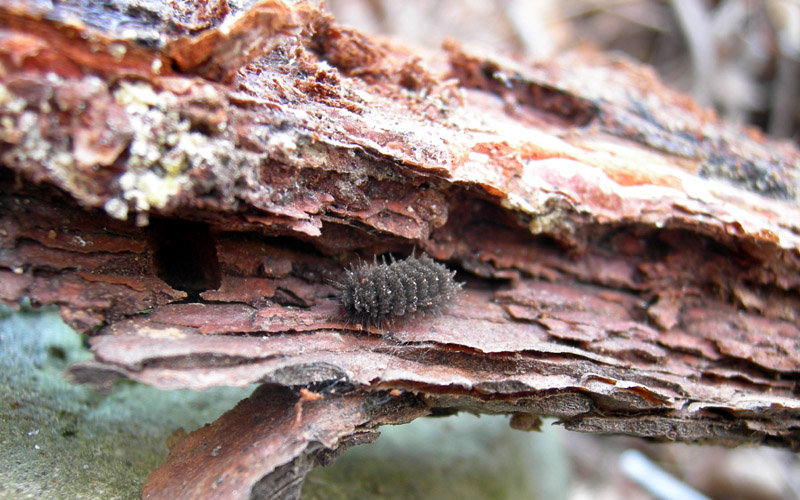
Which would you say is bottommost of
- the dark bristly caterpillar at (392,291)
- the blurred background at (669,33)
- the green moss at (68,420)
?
the green moss at (68,420)

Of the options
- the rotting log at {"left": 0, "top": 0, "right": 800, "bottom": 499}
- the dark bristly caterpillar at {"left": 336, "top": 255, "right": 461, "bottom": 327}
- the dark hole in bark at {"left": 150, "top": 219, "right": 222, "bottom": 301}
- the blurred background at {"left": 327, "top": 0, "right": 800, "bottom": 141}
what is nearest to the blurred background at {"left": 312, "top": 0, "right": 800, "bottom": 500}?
the blurred background at {"left": 327, "top": 0, "right": 800, "bottom": 141}

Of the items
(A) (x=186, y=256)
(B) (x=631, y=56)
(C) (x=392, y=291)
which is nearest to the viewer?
(C) (x=392, y=291)

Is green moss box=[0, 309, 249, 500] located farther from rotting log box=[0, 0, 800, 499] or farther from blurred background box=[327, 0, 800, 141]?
blurred background box=[327, 0, 800, 141]

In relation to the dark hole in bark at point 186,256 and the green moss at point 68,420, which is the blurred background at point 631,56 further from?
the dark hole in bark at point 186,256

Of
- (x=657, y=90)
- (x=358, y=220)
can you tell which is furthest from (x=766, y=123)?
(x=358, y=220)

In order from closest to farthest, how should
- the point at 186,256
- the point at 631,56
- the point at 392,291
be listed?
the point at 392,291, the point at 186,256, the point at 631,56

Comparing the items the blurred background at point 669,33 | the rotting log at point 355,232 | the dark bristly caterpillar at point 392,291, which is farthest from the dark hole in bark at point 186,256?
the blurred background at point 669,33

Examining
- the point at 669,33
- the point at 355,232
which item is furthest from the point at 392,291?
the point at 669,33

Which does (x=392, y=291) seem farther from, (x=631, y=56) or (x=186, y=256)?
(x=631, y=56)
